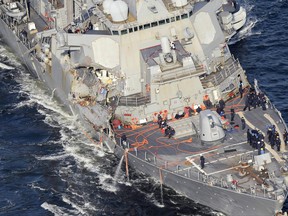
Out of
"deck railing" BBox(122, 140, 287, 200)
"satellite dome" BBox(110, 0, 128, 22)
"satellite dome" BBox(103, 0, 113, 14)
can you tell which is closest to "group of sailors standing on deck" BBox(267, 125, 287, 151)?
"deck railing" BBox(122, 140, 287, 200)

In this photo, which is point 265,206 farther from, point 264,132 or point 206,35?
point 206,35

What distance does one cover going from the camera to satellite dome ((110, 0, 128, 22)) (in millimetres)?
63469

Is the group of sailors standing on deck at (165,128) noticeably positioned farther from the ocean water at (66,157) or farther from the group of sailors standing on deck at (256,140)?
the group of sailors standing on deck at (256,140)

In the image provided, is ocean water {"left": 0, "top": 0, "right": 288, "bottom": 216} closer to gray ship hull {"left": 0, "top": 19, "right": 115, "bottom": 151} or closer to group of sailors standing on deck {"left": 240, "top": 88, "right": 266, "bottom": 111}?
gray ship hull {"left": 0, "top": 19, "right": 115, "bottom": 151}

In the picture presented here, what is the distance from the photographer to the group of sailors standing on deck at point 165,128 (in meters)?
60.4

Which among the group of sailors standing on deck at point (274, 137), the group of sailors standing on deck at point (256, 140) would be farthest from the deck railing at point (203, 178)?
the group of sailors standing on deck at point (274, 137)

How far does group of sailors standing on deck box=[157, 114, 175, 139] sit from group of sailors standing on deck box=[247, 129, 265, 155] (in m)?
4.99

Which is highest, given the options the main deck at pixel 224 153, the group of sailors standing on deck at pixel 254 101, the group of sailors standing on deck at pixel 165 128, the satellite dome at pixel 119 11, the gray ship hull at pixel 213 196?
the satellite dome at pixel 119 11

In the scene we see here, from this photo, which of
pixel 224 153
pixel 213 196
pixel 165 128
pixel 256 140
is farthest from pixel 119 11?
pixel 213 196

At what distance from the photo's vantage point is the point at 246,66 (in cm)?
7475

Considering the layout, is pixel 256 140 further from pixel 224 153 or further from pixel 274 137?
pixel 224 153

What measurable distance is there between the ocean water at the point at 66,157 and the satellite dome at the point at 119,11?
9027 millimetres

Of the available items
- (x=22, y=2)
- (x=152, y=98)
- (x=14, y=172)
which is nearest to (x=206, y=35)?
(x=152, y=98)

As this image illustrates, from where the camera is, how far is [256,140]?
57938 millimetres
